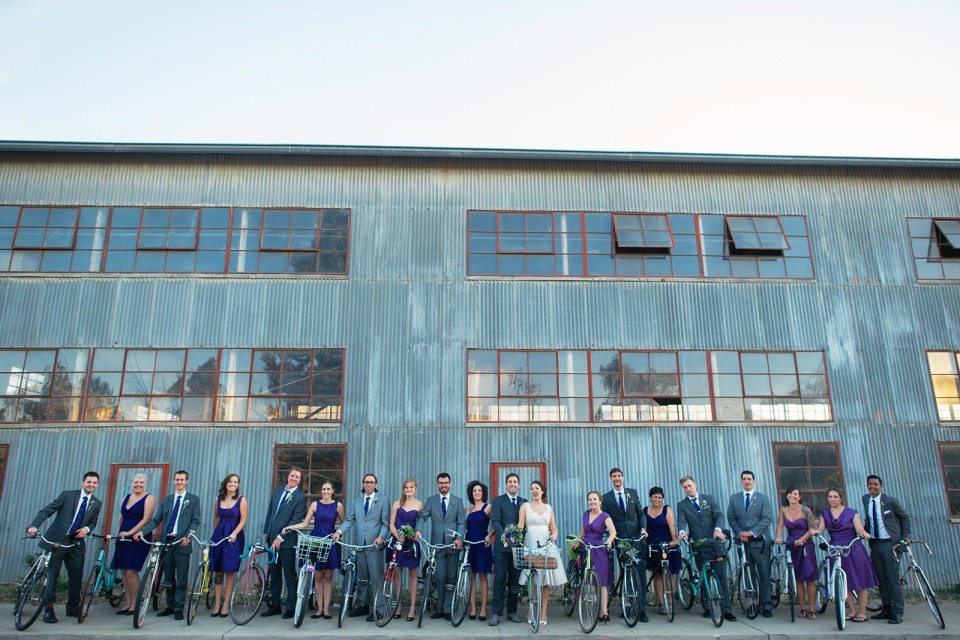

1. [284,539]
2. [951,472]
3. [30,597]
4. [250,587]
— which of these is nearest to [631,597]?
[284,539]

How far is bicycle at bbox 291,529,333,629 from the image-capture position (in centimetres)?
924

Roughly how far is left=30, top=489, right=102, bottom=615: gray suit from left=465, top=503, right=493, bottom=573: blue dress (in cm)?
533

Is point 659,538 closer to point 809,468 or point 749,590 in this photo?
point 749,590

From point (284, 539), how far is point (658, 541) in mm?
5453

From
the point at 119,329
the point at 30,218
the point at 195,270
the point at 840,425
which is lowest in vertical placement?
the point at 840,425

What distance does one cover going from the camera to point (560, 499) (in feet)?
43.5

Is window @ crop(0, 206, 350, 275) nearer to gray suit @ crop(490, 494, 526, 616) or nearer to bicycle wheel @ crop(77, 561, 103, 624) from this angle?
bicycle wheel @ crop(77, 561, 103, 624)

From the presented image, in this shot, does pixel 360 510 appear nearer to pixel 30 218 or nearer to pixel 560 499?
pixel 560 499

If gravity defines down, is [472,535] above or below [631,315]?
below

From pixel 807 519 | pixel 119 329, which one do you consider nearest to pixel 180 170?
pixel 119 329

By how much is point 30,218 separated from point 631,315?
12.8m

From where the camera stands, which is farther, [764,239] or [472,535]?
[764,239]

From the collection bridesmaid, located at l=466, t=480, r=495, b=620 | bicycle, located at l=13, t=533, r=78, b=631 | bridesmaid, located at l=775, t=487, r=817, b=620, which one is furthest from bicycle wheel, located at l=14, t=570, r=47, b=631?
bridesmaid, located at l=775, t=487, r=817, b=620

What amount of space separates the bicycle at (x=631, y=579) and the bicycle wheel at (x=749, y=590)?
1469 millimetres
